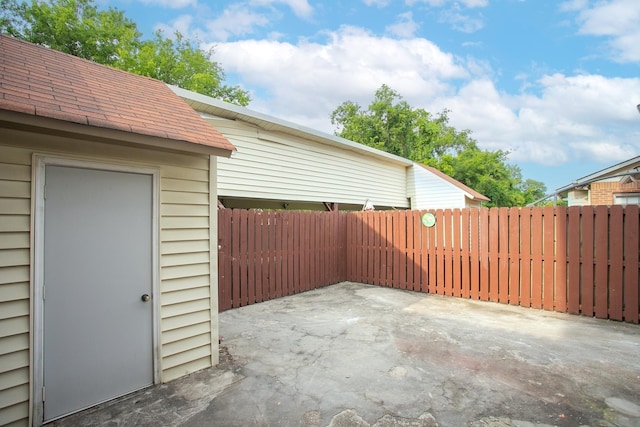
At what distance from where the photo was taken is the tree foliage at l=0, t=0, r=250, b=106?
1862 centimetres

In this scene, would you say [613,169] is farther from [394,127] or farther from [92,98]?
[394,127]

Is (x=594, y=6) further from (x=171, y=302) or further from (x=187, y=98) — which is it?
(x=171, y=302)

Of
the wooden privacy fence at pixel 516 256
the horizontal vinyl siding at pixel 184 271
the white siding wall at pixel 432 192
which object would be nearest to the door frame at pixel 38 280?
the horizontal vinyl siding at pixel 184 271

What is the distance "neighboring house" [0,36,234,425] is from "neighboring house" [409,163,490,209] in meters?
13.3

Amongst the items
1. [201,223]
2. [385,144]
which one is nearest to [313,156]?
[201,223]

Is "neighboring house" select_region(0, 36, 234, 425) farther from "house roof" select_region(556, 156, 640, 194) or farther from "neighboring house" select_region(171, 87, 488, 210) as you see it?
"house roof" select_region(556, 156, 640, 194)

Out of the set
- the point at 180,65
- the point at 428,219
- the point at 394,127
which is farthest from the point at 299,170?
the point at 394,127

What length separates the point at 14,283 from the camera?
2479 millimetres

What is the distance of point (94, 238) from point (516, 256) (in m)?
7.05

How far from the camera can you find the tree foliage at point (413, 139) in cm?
2859

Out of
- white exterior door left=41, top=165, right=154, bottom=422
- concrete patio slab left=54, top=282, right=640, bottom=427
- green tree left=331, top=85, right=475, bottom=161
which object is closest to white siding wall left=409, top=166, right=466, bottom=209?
concrete patio slab left=54, top=282, right=640, bottom=427

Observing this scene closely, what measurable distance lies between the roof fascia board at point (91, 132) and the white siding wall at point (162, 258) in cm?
Result: 7

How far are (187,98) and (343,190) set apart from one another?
644 centimetres

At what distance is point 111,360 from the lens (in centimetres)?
297
